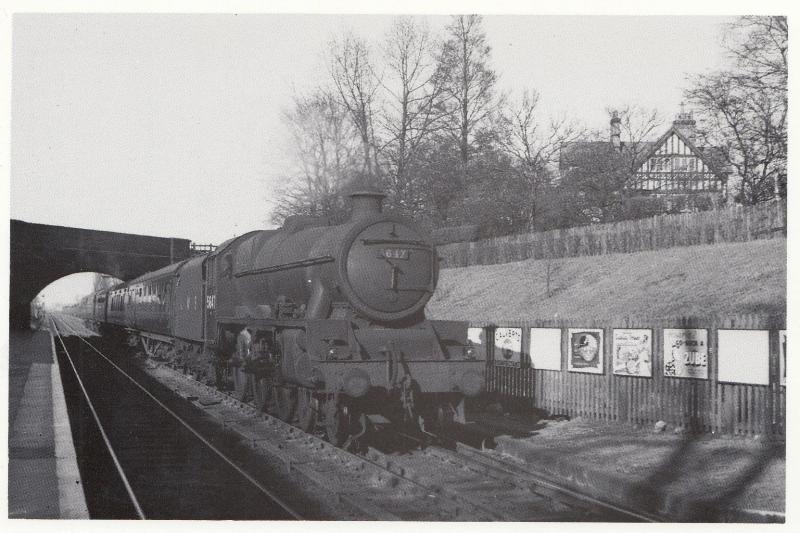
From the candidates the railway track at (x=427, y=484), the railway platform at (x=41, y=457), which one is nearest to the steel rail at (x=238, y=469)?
the railway track at (x=427, y=484)

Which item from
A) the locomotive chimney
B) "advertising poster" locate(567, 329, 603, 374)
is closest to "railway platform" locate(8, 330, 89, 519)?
the locomotive chimney

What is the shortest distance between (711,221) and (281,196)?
12527 mm

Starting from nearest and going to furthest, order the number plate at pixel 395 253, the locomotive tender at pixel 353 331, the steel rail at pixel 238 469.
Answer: the steel rail at pixel 238 469 → the locomotive tender at pixel 353 331 → the number plate at pixel 395 253

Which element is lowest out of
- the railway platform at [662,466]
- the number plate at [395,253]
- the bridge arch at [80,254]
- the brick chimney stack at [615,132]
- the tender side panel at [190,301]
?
the railway platform at [662,466]

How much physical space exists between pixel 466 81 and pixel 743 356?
510 inches

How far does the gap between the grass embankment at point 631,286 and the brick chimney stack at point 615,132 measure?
9.07 meters

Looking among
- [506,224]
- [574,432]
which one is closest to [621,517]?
[574,432]

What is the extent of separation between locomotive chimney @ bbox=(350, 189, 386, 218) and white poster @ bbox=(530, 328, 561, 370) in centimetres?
403

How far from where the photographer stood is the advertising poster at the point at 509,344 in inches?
499

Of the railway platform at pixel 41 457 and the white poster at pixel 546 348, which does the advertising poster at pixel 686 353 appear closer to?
the white poster at pixel 546 348

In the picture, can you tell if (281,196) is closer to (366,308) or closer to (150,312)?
(150,312)

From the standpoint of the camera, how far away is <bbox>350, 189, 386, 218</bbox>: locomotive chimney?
9.77 metres

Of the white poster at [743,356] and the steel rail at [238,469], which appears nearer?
the steel rail at [238,469]

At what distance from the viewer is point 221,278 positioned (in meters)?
13.3
